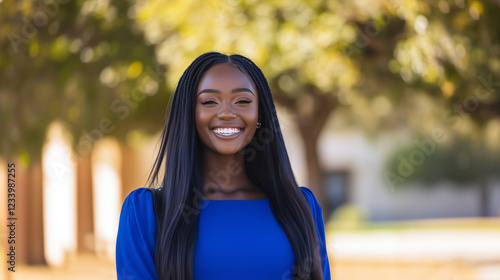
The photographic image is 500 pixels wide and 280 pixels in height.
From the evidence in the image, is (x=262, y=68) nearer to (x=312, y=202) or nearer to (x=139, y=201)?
(x=312, y=202)

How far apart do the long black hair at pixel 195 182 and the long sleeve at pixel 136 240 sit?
0.03m

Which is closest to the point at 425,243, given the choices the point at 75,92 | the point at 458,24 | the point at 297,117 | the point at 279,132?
the point at 297,117

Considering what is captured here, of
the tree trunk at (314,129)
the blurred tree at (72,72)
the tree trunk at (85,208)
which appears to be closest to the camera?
the blurred tree at (72,72)

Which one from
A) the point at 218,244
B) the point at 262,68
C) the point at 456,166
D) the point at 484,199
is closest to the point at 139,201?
the point at 218,244

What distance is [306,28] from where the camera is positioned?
762 centimetres

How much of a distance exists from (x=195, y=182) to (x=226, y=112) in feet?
0.88

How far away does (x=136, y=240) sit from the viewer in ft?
7.35

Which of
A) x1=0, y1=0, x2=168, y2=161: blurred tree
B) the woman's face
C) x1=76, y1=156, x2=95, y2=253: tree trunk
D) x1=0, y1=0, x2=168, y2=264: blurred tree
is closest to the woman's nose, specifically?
the woman's face

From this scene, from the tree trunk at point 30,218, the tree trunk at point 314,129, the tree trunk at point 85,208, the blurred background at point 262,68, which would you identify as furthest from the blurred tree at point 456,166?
the tree trunk at point 314,129

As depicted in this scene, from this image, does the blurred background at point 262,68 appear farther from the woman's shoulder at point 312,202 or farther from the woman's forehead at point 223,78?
the woman's forehead at point 223,78

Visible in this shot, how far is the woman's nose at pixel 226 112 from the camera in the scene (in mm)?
2363

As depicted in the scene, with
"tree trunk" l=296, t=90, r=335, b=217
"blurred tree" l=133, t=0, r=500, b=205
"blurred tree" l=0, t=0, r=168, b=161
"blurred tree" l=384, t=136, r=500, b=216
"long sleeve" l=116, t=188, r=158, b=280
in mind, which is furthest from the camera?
"blurred tree" l=384, t=136, r=500, b=216

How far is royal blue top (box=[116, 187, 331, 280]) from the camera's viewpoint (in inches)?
87.8

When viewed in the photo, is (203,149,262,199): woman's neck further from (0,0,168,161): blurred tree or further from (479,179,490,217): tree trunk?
(479,179,490,217): tree trunk
